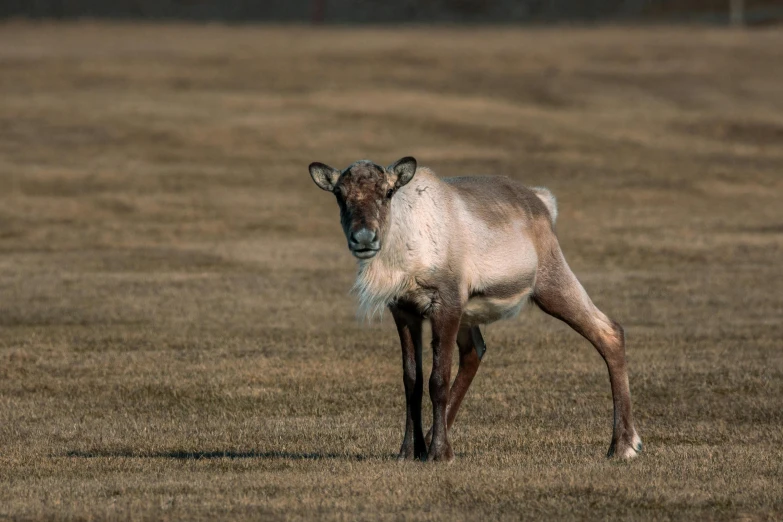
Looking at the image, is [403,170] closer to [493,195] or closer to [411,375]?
[493,195]

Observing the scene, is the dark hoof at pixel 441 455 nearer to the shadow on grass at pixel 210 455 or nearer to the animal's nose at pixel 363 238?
the shadow on grass at pixel 210 455

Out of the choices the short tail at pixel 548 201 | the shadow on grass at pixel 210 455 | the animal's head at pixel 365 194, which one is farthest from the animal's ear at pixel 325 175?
the short tail at pixel 548 201

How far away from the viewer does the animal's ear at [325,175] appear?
10.5 meters

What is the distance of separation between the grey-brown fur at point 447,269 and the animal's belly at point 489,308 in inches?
0.5

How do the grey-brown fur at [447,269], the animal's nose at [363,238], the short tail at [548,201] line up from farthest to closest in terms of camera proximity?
the short tail at [548,201] < the grey-brown fur at [447,269] < the animal's nose at [363,238]

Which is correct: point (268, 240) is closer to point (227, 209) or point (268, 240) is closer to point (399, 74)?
point (227, 209)

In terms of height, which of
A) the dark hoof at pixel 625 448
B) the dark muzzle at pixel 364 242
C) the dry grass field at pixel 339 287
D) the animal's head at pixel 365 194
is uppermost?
the animal's head at pixel 365 194

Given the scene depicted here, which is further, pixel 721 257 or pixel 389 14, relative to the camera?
pixel 389 14

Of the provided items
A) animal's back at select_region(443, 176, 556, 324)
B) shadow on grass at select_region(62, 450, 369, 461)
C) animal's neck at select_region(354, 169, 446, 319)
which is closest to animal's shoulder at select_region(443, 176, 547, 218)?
animal's back at select_region(443, 176, 556, 324)

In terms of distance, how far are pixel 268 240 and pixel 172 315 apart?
9211 mm

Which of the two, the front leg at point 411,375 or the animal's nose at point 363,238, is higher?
the animal's nose at point 363,238

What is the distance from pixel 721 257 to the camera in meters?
26.3

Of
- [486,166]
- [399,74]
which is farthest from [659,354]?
[399,74]

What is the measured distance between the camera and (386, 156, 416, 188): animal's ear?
414 inches
